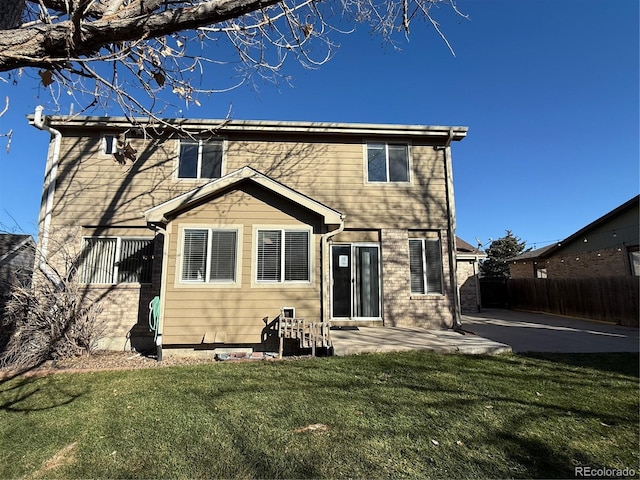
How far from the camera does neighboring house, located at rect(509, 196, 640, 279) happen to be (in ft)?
45.6

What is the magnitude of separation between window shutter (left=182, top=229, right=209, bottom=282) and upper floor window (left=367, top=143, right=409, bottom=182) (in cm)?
525

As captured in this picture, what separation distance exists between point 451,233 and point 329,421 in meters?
7.67

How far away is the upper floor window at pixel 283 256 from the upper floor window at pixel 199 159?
3.32m

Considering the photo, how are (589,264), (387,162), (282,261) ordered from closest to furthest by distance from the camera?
(282,261), (387,162), (589,264)

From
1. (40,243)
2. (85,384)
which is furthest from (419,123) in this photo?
(40,243)

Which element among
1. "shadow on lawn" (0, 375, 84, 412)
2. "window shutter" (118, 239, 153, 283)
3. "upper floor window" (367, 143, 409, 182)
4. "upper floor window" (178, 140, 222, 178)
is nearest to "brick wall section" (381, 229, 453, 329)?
"upper floor window" (367, 143, 409, 182)

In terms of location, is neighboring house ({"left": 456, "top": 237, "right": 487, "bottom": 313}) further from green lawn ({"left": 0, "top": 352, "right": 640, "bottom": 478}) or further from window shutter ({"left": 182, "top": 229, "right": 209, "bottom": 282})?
window shutter ({"left": 182, "top": 229, "right": 209, "bottom": 282})

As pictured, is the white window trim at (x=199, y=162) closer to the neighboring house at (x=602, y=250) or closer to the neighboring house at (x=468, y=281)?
the neighboring house at (x=468, y=281)

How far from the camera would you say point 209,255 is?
24.7 ft

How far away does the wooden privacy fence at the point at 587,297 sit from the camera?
11148 mm

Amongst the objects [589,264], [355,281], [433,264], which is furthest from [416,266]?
[589,264]

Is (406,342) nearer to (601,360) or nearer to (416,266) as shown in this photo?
(416,266)

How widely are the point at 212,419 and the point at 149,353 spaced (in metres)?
4.97

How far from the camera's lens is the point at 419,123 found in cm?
1029
